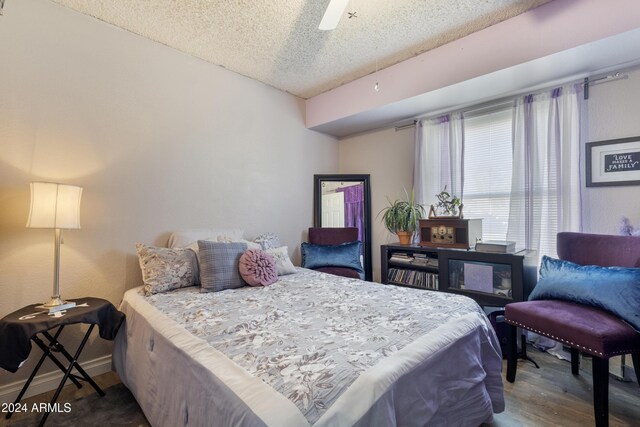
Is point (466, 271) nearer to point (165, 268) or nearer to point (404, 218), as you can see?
point (404, 218)

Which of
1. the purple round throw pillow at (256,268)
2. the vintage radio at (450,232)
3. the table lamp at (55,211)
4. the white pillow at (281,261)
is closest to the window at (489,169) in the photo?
the vintage radio at (450,232)

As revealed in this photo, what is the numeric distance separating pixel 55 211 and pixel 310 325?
1685 mm

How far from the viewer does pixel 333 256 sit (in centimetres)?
328

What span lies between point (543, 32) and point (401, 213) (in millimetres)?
1861

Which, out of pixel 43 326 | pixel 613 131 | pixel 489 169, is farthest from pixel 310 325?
pixel 613 131

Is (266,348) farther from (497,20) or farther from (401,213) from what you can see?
(497,20)

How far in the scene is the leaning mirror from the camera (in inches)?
151

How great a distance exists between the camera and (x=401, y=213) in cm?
320

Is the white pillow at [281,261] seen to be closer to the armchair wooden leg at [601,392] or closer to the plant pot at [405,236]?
the plant pot at [405,236]

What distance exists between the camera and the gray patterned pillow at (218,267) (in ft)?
7.02

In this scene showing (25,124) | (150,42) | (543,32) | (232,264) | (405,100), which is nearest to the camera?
(25,124)

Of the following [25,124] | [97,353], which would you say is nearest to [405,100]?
[25,124]

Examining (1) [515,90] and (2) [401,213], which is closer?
(1) [515,90]

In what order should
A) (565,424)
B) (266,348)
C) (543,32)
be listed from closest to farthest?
(266,348) < (565,424) < (543,32)
